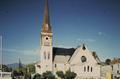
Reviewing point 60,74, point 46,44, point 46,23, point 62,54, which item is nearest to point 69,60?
point 62,54

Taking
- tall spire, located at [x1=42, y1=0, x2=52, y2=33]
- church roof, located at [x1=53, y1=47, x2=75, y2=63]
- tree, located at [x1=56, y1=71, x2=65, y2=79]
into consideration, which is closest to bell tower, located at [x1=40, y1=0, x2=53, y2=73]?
tall spire, located at [x1=42, y1=0, x2=52, y2=33]

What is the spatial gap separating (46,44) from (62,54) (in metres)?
2.08

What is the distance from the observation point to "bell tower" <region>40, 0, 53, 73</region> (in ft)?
73.5

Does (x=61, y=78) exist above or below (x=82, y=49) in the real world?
below

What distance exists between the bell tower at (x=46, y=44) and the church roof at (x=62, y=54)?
3.28 ft

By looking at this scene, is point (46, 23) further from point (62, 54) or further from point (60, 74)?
point (60, 74)

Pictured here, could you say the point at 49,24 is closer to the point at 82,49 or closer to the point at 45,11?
the point at 45,11

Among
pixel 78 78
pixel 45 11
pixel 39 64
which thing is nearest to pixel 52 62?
pixel 39 64

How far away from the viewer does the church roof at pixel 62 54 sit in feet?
77.4

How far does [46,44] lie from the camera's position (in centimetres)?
2258

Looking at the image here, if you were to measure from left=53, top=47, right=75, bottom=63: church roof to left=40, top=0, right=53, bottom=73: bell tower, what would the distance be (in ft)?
3.28

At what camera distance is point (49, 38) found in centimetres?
2264

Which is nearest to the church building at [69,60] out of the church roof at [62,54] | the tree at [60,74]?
the church roof at [62,54]

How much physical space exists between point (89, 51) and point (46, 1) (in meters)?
5.60
